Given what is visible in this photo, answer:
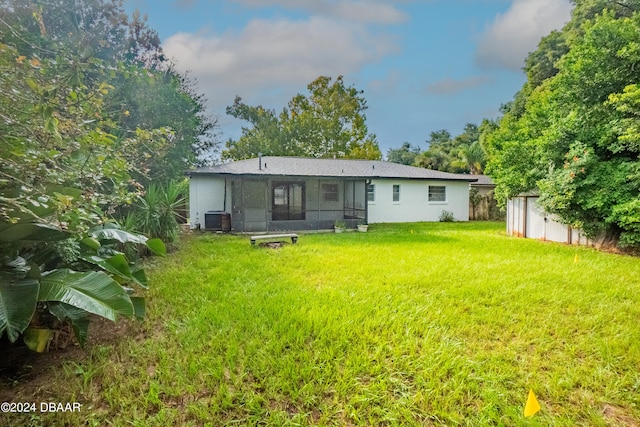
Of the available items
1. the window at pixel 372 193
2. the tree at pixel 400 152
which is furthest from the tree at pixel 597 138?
the tree at pixel 400 152

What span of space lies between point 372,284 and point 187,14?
794 centimetres

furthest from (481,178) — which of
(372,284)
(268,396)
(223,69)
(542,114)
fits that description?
(268,396)

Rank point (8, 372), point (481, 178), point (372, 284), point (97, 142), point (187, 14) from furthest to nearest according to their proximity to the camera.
→ point (481, 178)
point (187, 14)
point (372, 284)
point (97, 142)
point (8, 372)

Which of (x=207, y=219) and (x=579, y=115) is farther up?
(x=579, y=115)

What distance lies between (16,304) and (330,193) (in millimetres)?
14356

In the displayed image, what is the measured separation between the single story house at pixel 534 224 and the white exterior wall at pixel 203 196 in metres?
12.6

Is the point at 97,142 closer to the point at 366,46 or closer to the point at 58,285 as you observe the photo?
the point at 58,285

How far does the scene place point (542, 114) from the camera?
10836 mm

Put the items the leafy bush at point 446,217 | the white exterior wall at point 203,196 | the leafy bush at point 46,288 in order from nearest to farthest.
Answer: the leafy bush at point 46,288 < the white exterior wall at point 203,196 < the leafy bush at point 446,217

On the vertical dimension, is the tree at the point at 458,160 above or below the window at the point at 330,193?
above

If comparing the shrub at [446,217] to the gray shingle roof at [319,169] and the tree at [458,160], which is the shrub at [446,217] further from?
the tree at [458,160]

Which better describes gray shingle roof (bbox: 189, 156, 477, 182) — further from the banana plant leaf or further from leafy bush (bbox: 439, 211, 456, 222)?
the banana plant leaf

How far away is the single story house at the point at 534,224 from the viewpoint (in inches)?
395

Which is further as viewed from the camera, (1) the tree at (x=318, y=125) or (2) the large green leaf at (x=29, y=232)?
(1) the tree at (x=318, y=125)
